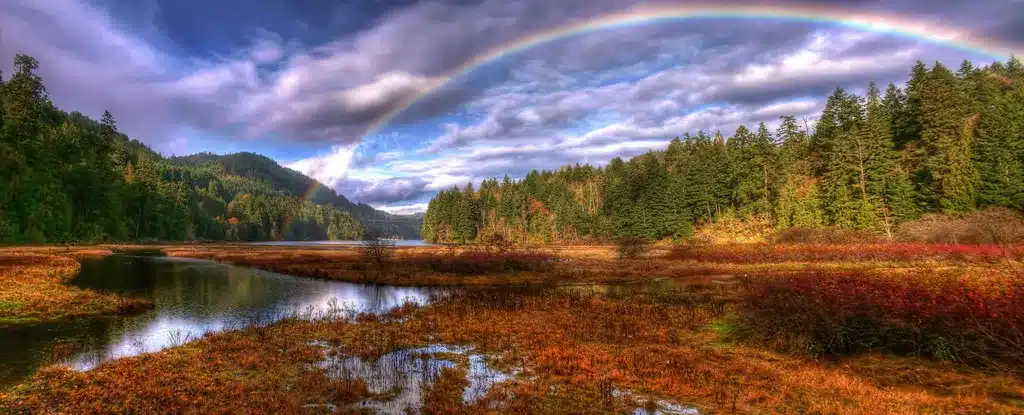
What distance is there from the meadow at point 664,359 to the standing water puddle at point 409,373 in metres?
0.27

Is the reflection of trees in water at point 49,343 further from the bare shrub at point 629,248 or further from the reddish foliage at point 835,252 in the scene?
the bare shrub at point 629,248

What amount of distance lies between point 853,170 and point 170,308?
8978cm

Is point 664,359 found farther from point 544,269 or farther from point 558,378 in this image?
point 544,269

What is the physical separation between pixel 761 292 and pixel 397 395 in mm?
14053

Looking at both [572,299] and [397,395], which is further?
[572,299]

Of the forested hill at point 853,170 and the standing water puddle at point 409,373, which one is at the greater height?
the forested hill at point 853,170

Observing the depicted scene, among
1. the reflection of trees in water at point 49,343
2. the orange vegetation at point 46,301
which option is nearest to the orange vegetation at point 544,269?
the orange vegetation at point 46,301

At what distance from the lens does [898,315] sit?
14031 millimetres

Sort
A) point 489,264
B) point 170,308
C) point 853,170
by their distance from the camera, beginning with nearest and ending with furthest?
1. point 170,308
2. point 489,264
3. point 853,170

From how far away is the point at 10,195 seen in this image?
289ft

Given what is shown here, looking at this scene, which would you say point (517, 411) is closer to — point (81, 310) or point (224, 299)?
point (81, 310)

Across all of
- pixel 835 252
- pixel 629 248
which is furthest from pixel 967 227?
pixel 629 248

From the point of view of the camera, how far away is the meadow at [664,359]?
1100 centimetres

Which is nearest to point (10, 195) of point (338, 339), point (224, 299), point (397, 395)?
point (224, 299)
